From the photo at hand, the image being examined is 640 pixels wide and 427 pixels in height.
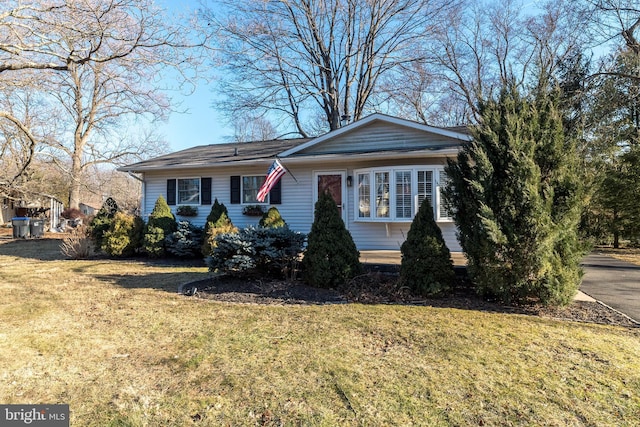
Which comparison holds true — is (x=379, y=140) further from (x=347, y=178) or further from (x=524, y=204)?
(x=524, y=204)

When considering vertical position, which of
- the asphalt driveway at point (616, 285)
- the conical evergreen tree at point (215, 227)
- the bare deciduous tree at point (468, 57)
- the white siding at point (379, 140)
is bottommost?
the asphalt driveway at point (616, 285)

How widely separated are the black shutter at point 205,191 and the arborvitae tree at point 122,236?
7.71ft

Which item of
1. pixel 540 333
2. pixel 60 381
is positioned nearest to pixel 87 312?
pixel 60 381

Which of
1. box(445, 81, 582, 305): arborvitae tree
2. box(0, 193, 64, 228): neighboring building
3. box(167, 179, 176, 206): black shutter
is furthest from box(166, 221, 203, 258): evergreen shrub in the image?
box(0, 193, 64, 228): neighboring building

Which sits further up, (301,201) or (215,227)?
(301,201)

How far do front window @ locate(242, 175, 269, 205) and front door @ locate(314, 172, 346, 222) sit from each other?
1.98 metres

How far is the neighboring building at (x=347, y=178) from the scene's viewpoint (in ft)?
31.8

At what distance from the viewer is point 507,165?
15.6 ft

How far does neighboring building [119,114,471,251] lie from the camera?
9.70 metres

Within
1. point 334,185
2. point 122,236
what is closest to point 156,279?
point 122,236

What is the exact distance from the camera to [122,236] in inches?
400

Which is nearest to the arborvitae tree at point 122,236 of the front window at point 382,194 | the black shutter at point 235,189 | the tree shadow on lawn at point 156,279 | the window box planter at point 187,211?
the window box planter at point 187,211

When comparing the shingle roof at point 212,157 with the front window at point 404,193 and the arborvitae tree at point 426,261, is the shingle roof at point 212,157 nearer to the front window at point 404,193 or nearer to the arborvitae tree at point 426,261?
the front window at point 404,193

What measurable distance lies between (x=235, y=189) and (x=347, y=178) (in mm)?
3888
